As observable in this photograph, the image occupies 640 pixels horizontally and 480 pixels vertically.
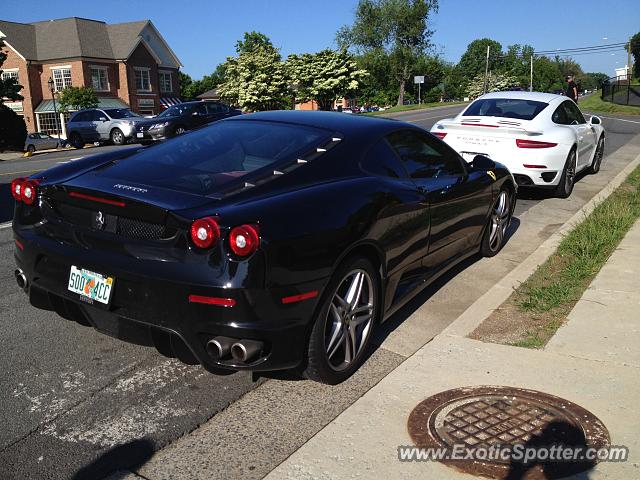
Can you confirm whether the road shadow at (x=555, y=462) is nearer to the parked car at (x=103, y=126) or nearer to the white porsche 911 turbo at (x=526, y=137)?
the white porsche 911 turbo at (x=526, y=137)

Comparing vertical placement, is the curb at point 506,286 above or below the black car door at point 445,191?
below

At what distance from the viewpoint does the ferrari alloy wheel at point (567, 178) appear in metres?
9.38

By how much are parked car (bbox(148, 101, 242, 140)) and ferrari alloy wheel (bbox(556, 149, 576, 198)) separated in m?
14.7

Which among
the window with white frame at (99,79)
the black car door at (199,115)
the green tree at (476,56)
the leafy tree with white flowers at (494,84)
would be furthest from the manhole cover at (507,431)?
the green tree at (476,56)

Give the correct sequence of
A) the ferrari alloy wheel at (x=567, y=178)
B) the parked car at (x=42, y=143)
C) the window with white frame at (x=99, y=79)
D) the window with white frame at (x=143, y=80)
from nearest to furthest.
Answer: the ferrari alloy wheel at (x=567, y=178), the parked car at (x=42, y=143), the window with white frame at (x=99, y=79), the window with white frame at (x=143, y=80)

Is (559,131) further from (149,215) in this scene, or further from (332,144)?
(149,215)

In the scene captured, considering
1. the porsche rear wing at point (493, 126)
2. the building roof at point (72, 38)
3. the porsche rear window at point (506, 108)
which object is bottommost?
the porsche rear wing at point (493, 126)

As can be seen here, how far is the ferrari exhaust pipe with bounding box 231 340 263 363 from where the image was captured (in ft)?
9.93

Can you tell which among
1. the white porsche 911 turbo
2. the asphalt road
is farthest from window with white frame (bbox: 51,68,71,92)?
the asphalt road

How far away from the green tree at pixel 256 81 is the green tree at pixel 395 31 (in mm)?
38006

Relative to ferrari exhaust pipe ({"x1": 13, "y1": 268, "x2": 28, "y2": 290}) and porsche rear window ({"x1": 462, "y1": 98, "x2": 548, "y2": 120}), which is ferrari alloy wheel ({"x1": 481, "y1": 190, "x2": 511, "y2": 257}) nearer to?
porsche rear window ({"x1": 462, "y1": 98, "x2": 548, "y2": 120})

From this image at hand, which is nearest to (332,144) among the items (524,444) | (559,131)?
(524,444)

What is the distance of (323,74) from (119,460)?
49341 mm

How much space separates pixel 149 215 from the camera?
3.16 metres
